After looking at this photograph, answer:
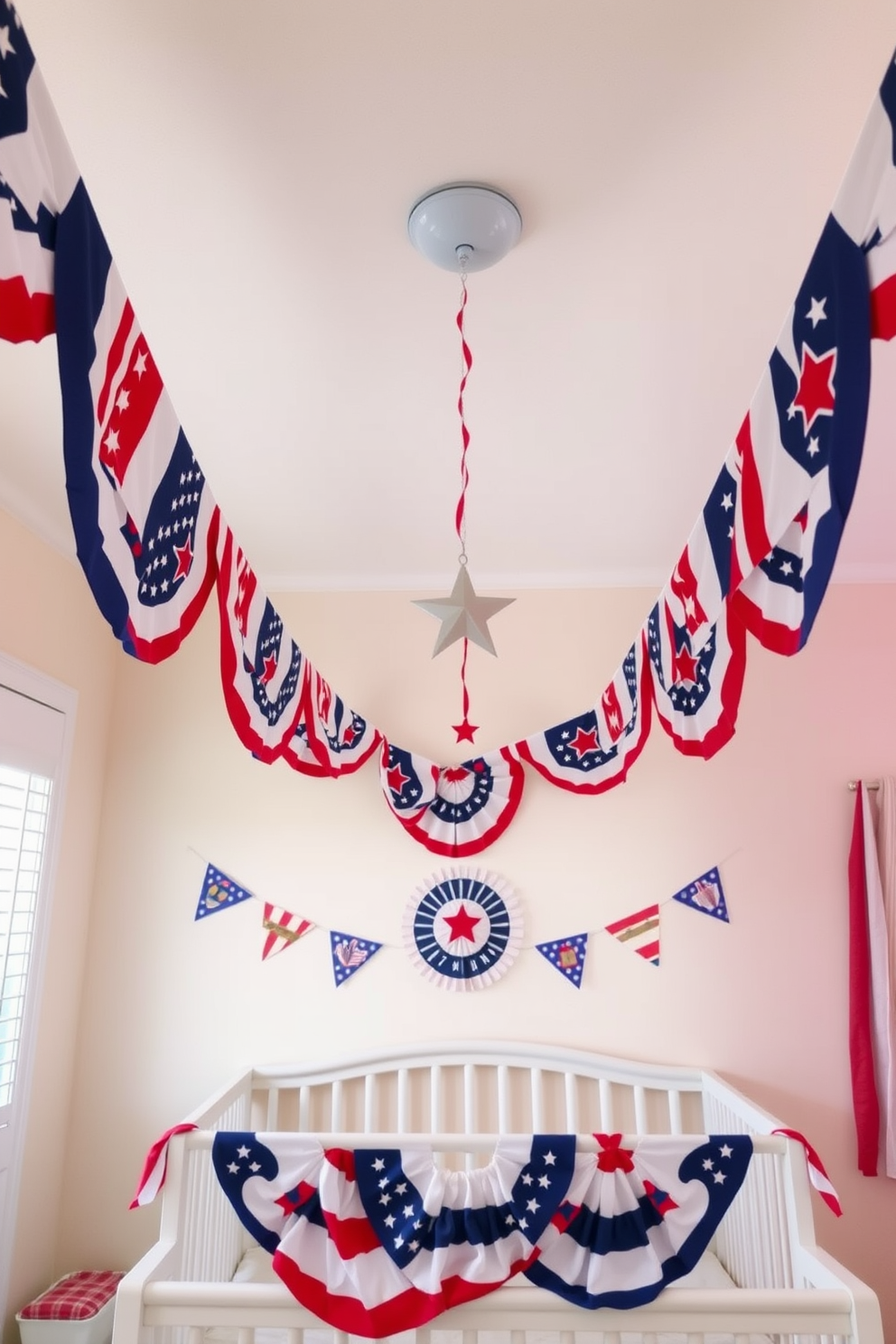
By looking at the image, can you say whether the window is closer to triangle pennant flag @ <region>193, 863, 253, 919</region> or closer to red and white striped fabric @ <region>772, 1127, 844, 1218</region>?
triangle pennant flag @ <region>193, 863, 253, 919</region>

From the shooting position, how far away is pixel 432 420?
217 centimetres

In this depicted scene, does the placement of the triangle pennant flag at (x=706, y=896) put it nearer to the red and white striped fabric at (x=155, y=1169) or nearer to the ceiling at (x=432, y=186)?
the ceiling at (x=432, y=186)

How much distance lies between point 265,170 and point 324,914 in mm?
2194

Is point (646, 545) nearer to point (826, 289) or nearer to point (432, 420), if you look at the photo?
point (432, 420)

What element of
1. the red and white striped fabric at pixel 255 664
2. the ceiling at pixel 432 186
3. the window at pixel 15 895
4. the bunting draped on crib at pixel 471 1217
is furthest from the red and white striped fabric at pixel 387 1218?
the ceiling at pixel 432 186

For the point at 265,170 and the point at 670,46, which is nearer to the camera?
the point at 670,46

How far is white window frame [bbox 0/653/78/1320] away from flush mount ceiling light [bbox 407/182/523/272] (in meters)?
1.63

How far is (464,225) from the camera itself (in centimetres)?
150

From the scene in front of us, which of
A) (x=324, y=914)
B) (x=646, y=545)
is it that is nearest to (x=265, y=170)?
(x=646, y=545)

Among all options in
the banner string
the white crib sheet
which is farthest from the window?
the white crib sheet

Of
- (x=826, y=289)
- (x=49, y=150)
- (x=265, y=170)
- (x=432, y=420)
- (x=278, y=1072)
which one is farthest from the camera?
(x=278, y=1072)

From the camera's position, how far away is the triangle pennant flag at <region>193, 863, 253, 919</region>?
2.97m

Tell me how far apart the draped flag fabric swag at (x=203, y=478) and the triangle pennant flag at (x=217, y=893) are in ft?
3.94

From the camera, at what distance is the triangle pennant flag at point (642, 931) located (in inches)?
113
